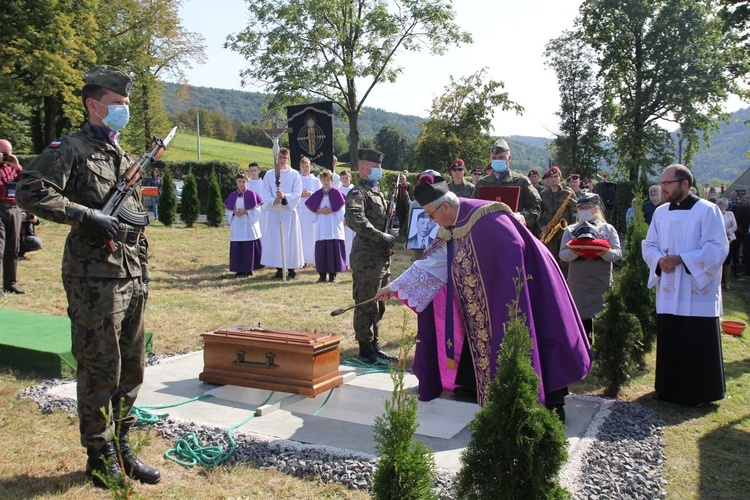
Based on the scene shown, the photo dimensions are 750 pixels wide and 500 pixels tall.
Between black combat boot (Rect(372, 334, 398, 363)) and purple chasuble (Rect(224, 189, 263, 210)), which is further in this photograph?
purple chasuble (Rect(224, 189, 263, 210))

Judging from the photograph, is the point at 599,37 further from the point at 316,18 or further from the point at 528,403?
the point at 528,403

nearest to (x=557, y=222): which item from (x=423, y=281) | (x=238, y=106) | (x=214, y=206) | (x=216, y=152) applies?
(x=423, y=281)

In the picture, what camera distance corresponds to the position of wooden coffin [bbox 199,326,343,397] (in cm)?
554

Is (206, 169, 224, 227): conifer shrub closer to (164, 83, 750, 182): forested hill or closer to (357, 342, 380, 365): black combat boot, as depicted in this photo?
(357, 342, 380, 365): black combat boot

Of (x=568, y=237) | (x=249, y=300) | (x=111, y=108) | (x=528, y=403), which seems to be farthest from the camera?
(x=249, y=300)

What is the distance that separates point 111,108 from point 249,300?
662 centimetres

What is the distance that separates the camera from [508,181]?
26.3ft

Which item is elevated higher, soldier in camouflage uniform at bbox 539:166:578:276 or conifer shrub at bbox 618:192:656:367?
soldier in camouflage uniform at bbox 539:166:578:276

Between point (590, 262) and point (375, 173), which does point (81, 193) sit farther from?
point (590, 262)

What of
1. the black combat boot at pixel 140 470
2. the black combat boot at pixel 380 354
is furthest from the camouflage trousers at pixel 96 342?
the black combat boot at pixel 380 354

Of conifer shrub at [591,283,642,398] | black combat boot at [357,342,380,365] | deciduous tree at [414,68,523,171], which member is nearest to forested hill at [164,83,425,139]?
deciduous tree at [414,68,523,171]

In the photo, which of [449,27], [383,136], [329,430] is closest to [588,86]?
[449,27]

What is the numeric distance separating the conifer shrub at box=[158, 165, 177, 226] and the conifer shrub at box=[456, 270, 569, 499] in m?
20.0

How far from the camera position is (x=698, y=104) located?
35750mm
